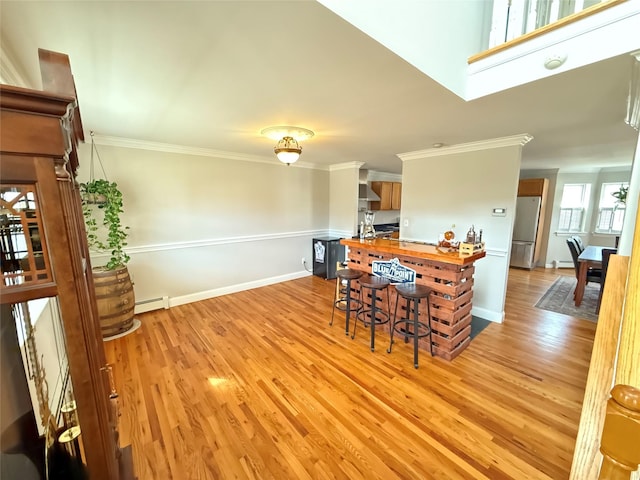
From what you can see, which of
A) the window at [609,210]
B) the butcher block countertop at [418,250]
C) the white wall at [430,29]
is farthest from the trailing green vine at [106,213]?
the window at [609,210]

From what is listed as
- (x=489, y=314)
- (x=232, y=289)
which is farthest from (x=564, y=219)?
(x=232, y=289)

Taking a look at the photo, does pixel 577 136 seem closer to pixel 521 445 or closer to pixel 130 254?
pixel 521 445

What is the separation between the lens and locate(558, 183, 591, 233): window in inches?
Result: 239

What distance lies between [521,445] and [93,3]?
10.7ft

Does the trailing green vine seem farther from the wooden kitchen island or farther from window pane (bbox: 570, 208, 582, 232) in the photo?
window pane (bbox: 570, 208, 582, 232)

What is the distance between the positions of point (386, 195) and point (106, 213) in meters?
5.06

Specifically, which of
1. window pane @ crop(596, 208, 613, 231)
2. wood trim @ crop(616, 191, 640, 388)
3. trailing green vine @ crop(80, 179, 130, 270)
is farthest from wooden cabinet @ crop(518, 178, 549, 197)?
trailing green vine @ crop(80, 179, 130, 270)

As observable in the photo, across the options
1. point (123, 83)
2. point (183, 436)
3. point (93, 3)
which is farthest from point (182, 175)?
point (183, 436)

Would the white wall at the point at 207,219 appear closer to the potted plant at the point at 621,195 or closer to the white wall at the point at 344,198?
the white wall at the point at 344,198

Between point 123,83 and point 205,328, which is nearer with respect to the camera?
point 123,83

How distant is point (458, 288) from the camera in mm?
2514

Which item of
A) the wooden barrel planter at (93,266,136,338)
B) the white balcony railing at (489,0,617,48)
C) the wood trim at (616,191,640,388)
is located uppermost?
the white balcony railing at (489,0,617,48)

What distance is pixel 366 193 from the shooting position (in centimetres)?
537

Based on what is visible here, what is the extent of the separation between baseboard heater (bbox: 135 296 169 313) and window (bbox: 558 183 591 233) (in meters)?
8.51
